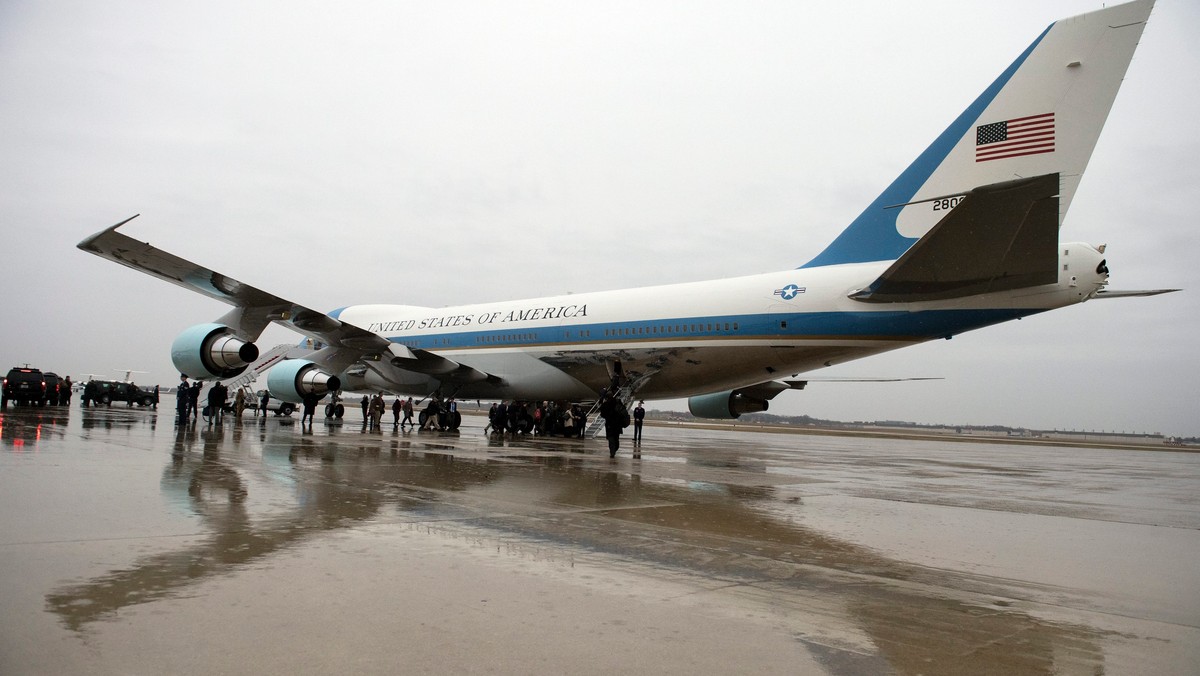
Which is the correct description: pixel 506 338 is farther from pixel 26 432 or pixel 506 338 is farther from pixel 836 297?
pixel 26 432

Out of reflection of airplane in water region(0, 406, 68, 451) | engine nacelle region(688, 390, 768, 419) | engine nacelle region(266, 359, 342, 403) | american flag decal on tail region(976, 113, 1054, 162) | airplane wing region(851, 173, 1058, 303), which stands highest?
american flag decal on tail region(976, 113, 1054, 162)

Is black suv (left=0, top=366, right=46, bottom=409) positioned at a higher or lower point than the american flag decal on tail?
lower

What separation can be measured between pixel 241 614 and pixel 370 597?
0.60 metres

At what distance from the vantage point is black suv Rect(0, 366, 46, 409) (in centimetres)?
2572

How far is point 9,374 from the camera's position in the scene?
25.8 metres

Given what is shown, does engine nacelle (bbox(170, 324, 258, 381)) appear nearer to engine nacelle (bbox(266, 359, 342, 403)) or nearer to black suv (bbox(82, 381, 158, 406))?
engine nacelle (bbox(266, 359, 342, 403))

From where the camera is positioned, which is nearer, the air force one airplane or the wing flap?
the air force one airplane

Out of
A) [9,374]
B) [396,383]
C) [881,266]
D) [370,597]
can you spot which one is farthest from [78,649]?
[9,374]

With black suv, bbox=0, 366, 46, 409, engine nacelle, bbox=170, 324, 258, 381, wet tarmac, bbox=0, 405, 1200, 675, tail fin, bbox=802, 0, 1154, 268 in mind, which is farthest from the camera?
black suv, bbox=0, 366, 46, 409

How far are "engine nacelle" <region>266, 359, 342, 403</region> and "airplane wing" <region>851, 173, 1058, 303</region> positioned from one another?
51.5ft

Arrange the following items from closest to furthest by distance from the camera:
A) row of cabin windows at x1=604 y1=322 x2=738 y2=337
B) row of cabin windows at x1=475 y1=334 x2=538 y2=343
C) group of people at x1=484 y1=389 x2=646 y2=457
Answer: row of cabin windows at x1=604 y1=322 x2=738 y2=337 → row of cabin windows at x1=475 y1=334 x2=538 y2=343 → group of people at x1=484 y1=389 x2=646 y2=457

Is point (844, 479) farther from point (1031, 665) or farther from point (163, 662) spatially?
point (163, 662)

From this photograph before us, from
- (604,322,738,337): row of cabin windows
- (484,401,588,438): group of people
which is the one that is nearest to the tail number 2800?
(604,322,738,337): row of cabin windows

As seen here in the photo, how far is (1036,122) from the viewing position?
12203 millimetres
